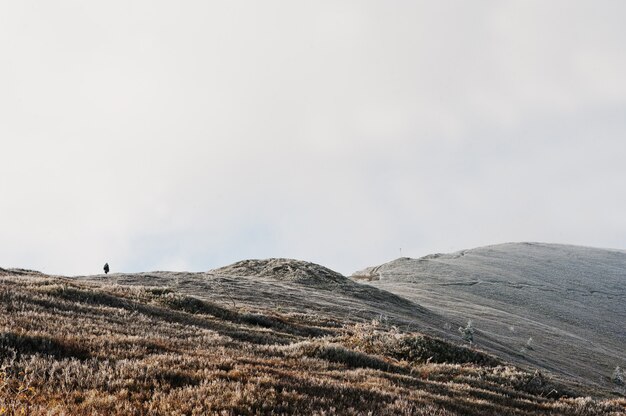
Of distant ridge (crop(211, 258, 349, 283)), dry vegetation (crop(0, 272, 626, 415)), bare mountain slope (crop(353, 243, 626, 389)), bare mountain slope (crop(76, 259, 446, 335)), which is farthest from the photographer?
distant ridge (crop(211, 258, 349, 283))

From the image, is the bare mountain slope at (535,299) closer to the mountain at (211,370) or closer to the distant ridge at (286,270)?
the distant ridge at (286,270)

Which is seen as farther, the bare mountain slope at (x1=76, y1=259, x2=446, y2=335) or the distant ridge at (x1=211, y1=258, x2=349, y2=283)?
the distant ridge at (x1=211, y1=258, x2=349, y2=283)

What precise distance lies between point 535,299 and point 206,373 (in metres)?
98.7

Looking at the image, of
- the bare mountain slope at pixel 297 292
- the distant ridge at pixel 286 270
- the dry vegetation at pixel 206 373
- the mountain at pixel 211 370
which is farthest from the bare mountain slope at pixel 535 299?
the dry vegetation at pixel 206 373

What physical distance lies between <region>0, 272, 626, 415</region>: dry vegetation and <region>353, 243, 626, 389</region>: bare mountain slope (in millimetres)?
26252

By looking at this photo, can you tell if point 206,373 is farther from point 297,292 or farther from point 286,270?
point 286,270

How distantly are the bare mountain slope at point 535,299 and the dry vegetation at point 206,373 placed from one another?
26.3 meters

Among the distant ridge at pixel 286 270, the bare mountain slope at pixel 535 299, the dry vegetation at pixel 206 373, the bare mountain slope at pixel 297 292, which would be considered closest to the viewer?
the dry vegetation at pixel 206 373

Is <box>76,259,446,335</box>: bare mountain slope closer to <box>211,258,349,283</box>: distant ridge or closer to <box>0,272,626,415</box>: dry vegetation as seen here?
<box>211,258,349,283</box>: distant ridge

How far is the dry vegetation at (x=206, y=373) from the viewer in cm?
733

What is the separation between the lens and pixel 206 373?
29.3 ft

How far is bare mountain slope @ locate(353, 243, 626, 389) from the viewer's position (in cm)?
5034

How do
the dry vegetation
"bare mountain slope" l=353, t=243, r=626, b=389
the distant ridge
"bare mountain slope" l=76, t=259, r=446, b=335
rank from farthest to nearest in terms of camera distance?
the distant ridge < "bare mountain slope" l=353, t=243, r=626, b=389 < "bare mountain slope" l=76, t=259, r=446, b=335 < the dry vegetation

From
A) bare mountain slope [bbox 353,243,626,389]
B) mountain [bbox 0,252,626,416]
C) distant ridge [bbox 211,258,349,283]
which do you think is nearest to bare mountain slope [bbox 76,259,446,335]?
distant ridge [bbox 211,258,349,283]
